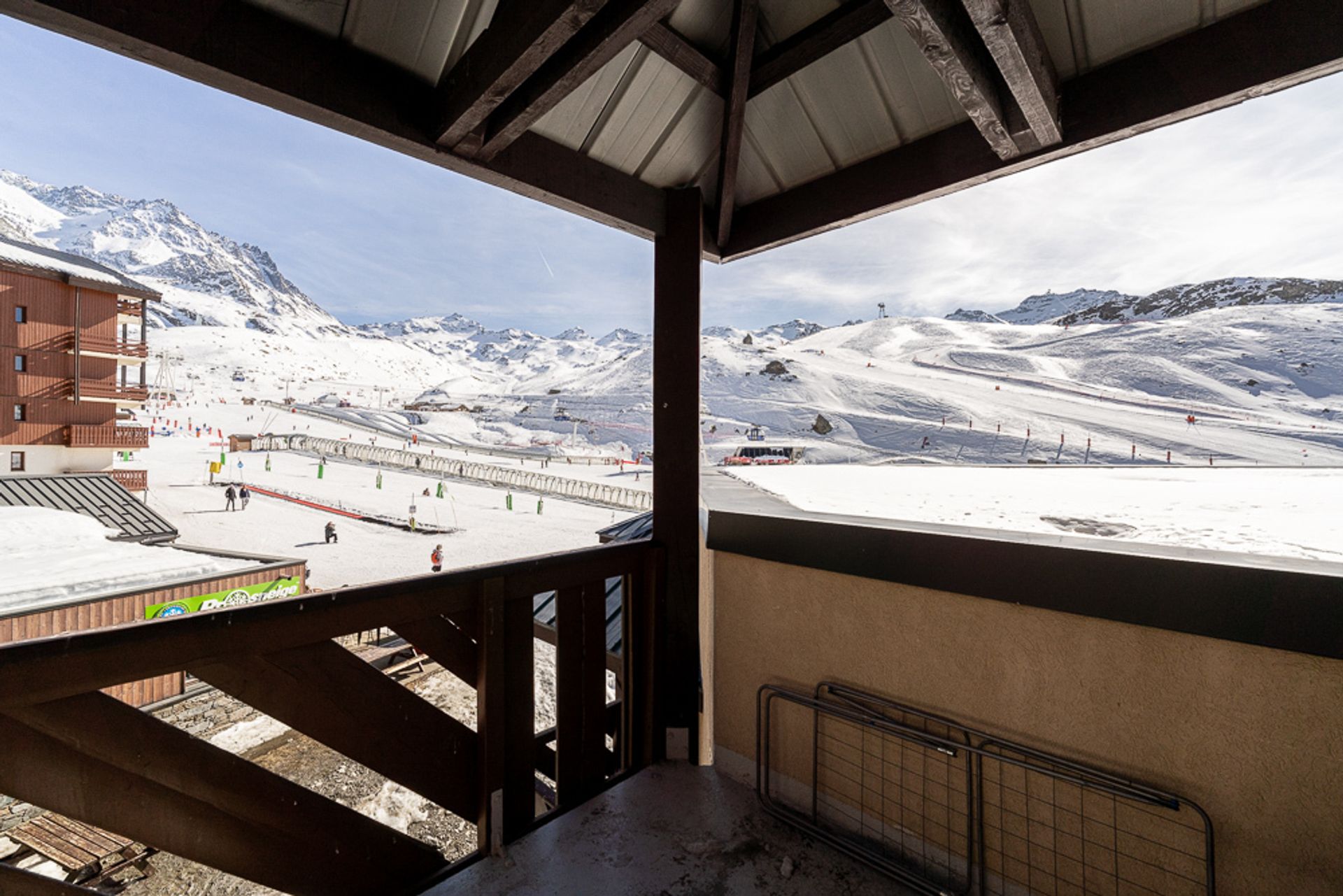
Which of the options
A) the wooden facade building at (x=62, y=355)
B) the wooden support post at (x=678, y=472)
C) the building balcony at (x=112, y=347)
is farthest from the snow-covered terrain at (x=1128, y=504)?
the building balcony at (x=112, y=347)

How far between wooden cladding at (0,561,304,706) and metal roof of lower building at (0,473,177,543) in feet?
8.98

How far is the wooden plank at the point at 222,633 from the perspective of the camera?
0.89 metres

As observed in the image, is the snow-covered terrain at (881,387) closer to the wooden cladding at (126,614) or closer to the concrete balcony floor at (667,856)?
the concrete balcony floor at (667,856)

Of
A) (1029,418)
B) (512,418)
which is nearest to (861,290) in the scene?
(1029,418)

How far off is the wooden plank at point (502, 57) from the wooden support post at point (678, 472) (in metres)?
0.91

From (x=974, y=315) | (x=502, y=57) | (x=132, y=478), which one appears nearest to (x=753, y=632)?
(x=502, y=57)

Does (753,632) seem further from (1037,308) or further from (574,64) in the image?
(1037,308)

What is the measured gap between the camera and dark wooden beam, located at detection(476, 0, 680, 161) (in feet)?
3.50

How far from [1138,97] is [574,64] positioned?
1.46 m

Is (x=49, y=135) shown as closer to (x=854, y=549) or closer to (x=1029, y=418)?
(x=854, y=549)

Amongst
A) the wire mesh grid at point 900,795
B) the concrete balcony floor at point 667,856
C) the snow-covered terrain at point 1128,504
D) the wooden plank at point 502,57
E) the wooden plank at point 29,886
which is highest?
the wooden plank at point 502,57

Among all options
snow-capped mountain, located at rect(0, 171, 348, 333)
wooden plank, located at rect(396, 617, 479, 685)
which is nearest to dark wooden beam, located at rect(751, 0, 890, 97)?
wooden plank, located at rect(396, 617, 479, 685)

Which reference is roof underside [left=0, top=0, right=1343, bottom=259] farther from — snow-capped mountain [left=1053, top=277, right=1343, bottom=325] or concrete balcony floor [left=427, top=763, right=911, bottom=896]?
snow-capped mountain [left=1053, top=277, right=1343, bottom=325]

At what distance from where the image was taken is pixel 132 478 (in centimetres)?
1199
